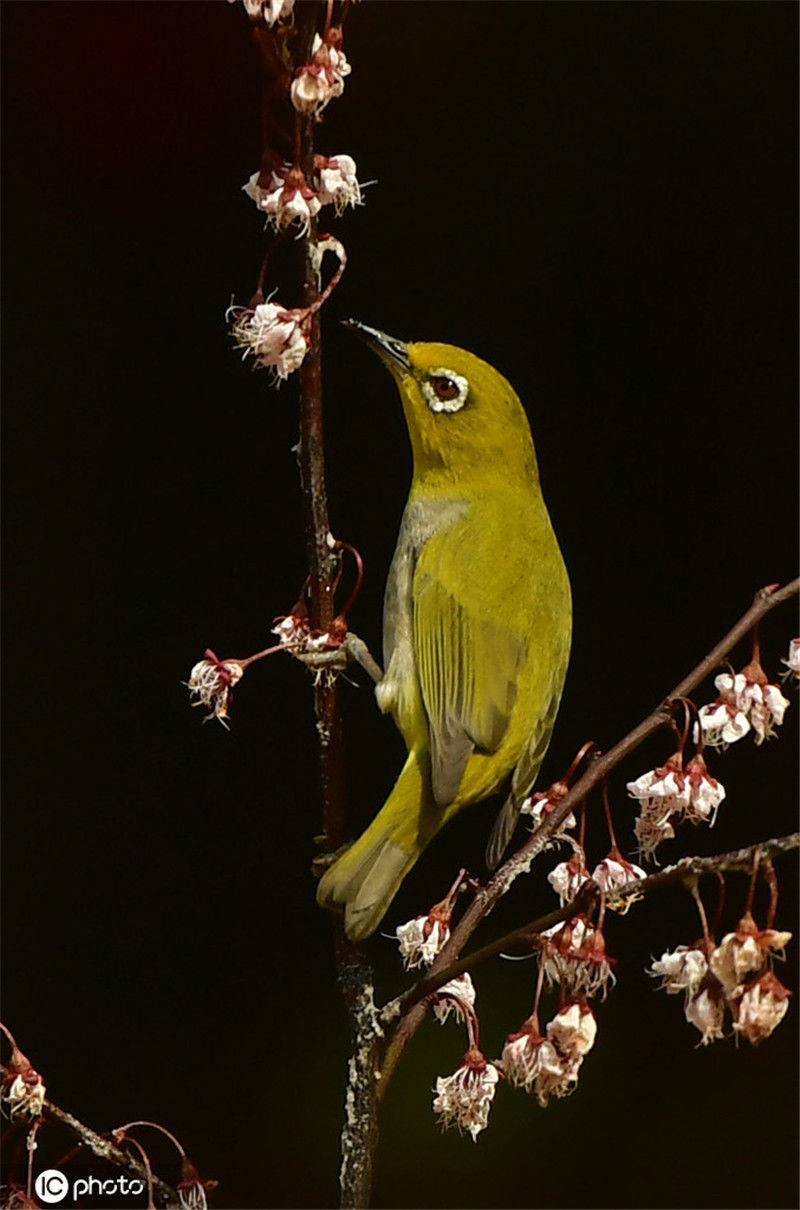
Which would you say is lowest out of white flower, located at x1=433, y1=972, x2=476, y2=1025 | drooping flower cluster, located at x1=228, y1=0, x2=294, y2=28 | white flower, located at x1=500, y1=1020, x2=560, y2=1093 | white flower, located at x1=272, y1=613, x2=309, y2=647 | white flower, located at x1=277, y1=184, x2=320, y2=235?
white flower, located at x1=433, y1=972, x2=476, y2=1025

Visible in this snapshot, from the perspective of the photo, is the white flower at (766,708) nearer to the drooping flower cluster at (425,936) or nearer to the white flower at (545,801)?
the white flower at (545,801)

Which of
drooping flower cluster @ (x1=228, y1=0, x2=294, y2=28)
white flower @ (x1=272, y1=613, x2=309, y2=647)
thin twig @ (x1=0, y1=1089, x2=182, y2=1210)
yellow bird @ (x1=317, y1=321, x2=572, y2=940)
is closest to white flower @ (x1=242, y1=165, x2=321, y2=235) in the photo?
drooping flower cluster @ (x1=228, y1=0, x2=294, y2=28)

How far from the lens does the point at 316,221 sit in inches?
40.0

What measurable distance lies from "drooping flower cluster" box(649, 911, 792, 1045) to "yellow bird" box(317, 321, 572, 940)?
52 centimetres

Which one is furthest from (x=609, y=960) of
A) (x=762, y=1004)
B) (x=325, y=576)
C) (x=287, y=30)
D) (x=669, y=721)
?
(x=287, y=30)

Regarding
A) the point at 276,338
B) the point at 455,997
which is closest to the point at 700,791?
the point at 455,997

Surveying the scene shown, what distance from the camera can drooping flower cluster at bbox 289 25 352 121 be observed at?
0.95 metres

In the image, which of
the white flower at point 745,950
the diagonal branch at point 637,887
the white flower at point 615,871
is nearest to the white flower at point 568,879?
the white flower at point 615,871

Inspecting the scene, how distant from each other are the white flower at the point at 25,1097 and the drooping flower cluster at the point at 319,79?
717 mm

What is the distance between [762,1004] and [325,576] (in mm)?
495

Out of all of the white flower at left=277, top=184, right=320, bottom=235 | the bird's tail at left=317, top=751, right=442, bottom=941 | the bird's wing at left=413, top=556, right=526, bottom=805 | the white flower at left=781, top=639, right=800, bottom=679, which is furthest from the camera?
the bird's wing at left=413, top=556, right=526, bottom=805

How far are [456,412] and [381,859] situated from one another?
1.98ft

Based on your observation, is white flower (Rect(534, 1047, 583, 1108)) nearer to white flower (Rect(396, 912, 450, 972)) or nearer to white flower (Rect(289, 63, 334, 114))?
white flower (Rect(396, 912, 450, 972))

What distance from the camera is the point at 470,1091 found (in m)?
1.04
